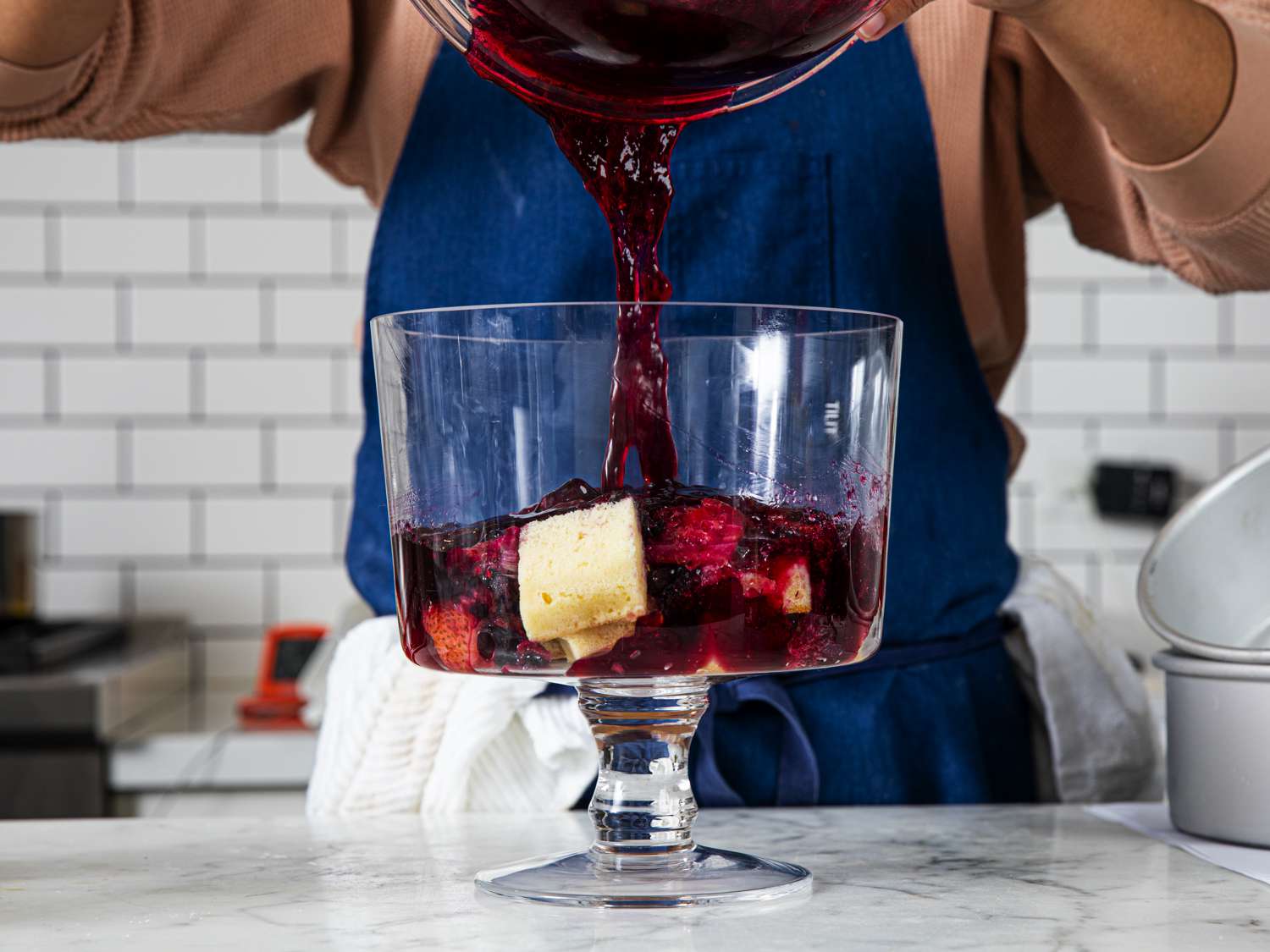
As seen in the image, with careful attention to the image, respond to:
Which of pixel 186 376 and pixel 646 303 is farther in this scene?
pixel 186 376

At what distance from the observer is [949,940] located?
42cm

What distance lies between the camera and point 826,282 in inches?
29.9

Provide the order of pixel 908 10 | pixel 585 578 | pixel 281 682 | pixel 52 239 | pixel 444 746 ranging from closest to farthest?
pixel 585 578, pixel 908 10, pixel 444 746, pixel 281 682, pixel 52 239

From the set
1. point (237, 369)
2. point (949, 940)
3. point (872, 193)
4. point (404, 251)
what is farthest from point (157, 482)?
point (949, 940)

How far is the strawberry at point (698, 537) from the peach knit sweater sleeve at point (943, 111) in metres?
0.35

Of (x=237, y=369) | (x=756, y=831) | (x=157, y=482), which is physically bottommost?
(x=756, y=831)

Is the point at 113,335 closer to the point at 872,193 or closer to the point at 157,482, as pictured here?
the point at 157,482

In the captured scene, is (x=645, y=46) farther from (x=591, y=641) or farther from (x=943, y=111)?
(x=943, y=111)

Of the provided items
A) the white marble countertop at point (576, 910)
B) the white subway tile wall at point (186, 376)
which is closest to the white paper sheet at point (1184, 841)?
the white marble countertop at point (576, 910)

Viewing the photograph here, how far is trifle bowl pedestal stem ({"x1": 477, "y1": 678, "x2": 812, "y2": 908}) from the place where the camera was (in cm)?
46

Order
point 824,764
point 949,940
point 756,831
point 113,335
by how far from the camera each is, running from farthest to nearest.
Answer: point 113,335, point 824,764, point 756,831, point 949,940

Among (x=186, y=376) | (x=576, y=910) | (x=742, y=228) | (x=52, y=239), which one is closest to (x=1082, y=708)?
(x=742, y=228)

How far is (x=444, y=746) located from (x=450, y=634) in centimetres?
26

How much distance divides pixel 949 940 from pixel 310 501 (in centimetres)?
138
